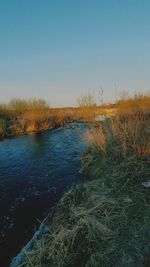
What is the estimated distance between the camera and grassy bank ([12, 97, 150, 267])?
12.0 ft

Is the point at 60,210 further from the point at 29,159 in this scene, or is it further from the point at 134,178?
the point at 29,159

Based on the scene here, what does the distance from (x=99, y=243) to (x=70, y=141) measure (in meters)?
9.10

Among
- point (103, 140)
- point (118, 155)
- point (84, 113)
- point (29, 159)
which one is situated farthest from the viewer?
point (84, 113)

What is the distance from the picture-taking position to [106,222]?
427 cm

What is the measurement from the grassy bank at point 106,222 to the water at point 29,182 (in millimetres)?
554

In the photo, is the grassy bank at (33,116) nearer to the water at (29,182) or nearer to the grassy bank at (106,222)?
the water at (29,182)

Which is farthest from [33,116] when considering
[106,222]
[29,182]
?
[106,222]

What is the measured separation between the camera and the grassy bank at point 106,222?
3.66 meters

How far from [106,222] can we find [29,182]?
11.6ft

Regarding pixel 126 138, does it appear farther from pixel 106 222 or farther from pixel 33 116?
pixel 33 116

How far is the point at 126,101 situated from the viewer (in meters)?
15.1

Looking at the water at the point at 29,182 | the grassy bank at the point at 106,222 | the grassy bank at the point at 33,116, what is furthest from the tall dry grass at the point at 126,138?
the grassy bank at the point at 33,116

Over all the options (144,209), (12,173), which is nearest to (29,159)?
(12,173)

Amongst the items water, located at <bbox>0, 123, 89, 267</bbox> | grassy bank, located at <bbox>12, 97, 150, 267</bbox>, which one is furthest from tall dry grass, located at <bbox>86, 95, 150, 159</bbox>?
water, located at <bbox>0, 123, 89, 267</bbox>
